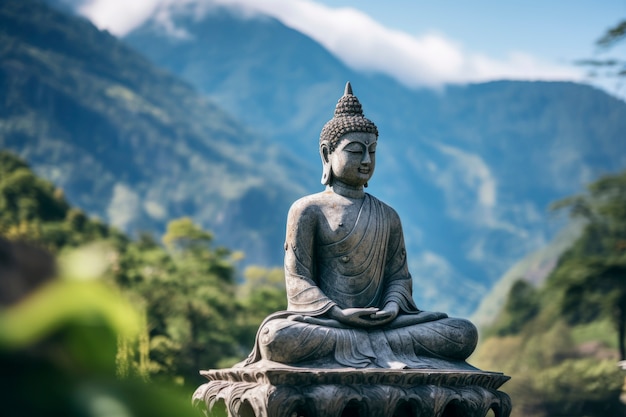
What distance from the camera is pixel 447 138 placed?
149m

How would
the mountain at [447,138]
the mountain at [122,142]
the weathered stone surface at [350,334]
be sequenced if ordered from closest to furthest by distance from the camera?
the weathered stone surface at [350,334] → the mountain at [122,142] → the mountain at [447,138]

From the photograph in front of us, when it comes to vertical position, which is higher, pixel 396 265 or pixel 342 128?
pixel 342 128

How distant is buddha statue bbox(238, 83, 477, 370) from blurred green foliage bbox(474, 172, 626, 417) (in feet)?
64.6

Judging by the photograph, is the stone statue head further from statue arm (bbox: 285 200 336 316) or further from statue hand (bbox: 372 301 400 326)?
statue hand (bbox: 372 301 400 326)

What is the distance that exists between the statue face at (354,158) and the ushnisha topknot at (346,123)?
0.14 feet

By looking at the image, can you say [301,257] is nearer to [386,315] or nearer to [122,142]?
[386,315]

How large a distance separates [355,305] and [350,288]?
0.14 meters

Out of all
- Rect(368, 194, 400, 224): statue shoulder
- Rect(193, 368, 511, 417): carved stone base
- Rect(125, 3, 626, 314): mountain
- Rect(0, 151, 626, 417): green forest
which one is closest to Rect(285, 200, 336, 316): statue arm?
Rect(368, 194, 400, 224): statue shoulder

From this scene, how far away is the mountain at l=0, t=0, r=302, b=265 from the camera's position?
102 meters

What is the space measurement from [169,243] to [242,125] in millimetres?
94188

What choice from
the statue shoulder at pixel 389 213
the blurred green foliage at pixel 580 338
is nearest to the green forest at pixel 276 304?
the blurred green foliage at pixel 580 338

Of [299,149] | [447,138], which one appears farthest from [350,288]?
[299,149]

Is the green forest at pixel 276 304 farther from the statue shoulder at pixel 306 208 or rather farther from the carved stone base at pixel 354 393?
the statue shoulder at pixel 306 208

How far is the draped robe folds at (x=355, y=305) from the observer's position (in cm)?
765
